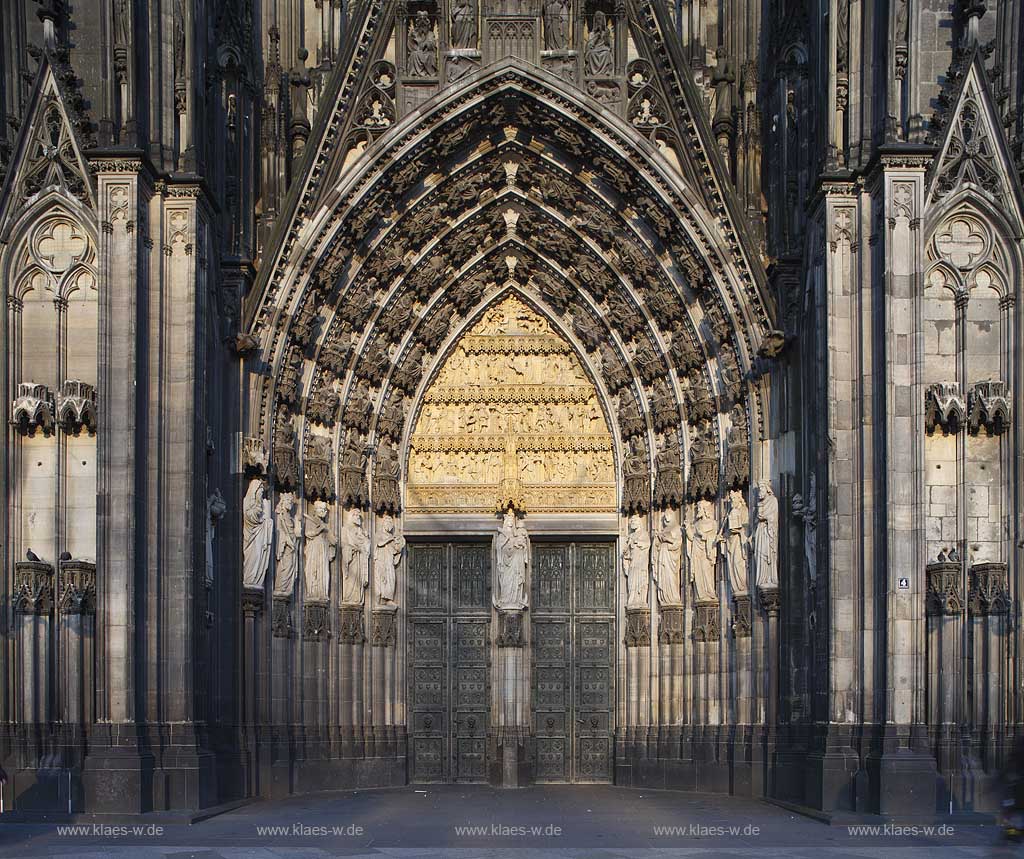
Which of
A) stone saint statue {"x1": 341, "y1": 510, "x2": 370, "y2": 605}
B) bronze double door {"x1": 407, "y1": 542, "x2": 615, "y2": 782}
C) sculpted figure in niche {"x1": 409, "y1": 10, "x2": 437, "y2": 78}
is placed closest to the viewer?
sculpted figure in niche {"x1": 409, "y1": 10, "x2": 437, "y2": 78}

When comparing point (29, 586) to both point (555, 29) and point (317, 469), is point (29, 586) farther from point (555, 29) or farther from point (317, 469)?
point (555, 29)

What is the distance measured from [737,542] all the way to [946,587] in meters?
5.10

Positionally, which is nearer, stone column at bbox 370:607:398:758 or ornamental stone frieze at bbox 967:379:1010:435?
ornamental stone frieze at bbox 967:379:1010:435

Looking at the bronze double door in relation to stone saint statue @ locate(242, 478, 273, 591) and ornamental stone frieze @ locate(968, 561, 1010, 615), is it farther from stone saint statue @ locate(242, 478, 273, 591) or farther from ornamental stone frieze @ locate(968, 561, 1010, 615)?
ornamental stone frieze @ locate(968, 561, 1010, 615)

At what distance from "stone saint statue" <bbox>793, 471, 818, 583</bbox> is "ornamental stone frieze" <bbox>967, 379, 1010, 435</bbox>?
2101mm

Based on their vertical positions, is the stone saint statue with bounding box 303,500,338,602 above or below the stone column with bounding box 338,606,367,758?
above

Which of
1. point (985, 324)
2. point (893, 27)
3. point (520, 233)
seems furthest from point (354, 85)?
point (985, 324)

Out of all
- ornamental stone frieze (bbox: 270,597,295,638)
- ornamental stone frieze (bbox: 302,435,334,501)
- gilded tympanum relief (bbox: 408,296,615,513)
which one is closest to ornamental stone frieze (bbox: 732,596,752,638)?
gilded tympanum relief (bbox: 408,296,615,513)

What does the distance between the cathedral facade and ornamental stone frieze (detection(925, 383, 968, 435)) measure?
0.07 m

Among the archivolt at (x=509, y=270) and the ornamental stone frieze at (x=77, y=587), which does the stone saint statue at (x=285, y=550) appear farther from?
the ornamental stone frieze at (x=77, y=587)

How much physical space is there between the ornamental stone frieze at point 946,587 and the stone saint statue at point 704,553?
5.75m

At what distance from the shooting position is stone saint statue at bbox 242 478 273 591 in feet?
74.9
